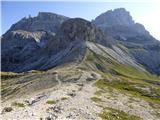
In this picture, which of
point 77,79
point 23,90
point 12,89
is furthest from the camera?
point 77,79

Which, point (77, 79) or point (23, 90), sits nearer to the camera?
point (23, 90)

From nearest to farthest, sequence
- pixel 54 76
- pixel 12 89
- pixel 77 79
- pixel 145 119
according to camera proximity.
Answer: pixel 145 119
pixel 12 89
pixel 77 79
pixel 54 76

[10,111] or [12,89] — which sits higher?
[10,111]

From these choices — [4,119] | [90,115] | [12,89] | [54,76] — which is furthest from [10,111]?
[54,76]

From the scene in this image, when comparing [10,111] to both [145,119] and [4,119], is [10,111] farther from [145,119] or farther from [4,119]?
[145,119]

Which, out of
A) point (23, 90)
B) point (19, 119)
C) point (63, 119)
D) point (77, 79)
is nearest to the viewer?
point (19, 119)

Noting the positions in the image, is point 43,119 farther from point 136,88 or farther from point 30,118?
point 136,88

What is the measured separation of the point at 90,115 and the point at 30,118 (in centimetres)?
1341

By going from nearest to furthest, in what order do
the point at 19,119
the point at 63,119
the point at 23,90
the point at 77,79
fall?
1. the point at 19,119
2. the point at 63,119
3. the point at 23,90
4. the point at 77,79

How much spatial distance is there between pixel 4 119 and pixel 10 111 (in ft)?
32.4

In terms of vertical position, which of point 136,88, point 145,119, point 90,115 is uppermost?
point 90,115

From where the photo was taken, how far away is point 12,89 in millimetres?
137250

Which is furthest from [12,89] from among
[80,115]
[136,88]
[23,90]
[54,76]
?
[80,115]

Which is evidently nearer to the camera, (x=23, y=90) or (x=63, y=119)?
(x=63, y=119)
